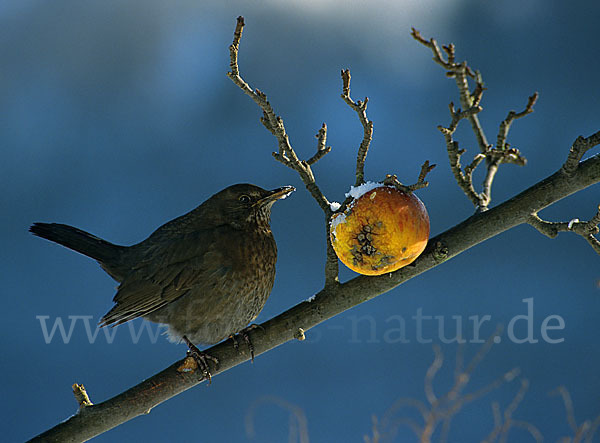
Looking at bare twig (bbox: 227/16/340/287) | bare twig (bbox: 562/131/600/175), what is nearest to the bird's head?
bare twig (bbox: 227/16/340/287)

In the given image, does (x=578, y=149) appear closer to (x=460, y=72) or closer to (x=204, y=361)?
(x=460, y=72)

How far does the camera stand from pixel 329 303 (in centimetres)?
195

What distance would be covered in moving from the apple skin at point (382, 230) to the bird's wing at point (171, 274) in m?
0.91

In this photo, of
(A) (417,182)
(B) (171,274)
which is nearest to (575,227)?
(A) (417,182)

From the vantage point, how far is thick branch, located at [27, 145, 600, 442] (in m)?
1.80

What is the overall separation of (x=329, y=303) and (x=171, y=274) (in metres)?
0.94

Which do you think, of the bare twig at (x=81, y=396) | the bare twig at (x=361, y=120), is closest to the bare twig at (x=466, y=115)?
the bare twig at (x=361, y=120)

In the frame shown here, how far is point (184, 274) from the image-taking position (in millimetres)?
2545

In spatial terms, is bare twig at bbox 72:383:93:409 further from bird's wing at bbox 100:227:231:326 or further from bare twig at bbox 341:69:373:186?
bare twig at bbox 341:69:373:186

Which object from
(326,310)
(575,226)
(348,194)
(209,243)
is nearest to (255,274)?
(209,243)

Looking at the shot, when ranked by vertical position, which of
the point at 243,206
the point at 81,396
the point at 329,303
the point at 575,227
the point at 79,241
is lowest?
the point at 575,227

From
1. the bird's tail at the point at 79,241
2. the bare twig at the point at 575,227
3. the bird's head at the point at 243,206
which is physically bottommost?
the bare twig at the point at 575,227

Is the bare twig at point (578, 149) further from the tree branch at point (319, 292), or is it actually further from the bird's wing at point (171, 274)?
the bird's wing at point (171, 274)

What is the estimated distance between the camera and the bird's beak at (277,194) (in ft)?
7.87
